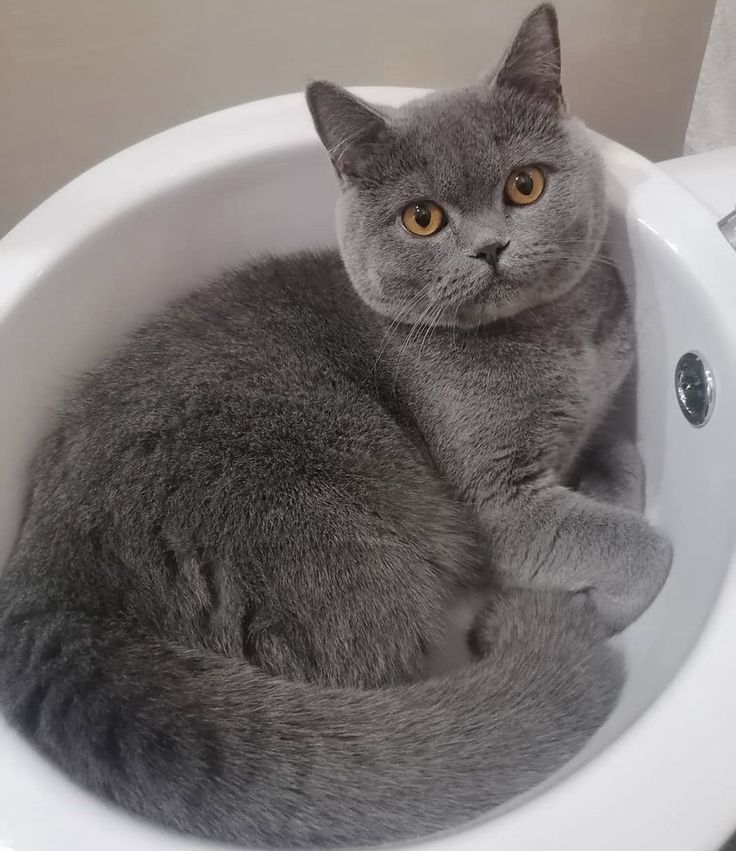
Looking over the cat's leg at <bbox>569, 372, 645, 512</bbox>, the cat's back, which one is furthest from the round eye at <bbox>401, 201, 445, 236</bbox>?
the cat's leg at <bbox>569, 372, 645, 512</bbox>

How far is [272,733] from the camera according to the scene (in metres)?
0.74

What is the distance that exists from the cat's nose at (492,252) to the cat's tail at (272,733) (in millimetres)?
465

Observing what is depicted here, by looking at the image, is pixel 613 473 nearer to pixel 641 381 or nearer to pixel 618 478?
pixel 618 478

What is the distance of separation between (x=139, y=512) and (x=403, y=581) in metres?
0.34

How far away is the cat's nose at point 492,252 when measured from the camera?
88cm

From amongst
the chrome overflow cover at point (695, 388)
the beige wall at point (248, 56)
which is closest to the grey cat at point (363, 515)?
the chrome overflow cover at point (695, 388)

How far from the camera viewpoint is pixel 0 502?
0.99 m

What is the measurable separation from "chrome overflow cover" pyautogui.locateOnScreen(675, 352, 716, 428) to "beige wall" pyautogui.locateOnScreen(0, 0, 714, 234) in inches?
26.8

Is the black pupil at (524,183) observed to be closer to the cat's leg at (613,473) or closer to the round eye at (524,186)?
the round eye at (524,186)

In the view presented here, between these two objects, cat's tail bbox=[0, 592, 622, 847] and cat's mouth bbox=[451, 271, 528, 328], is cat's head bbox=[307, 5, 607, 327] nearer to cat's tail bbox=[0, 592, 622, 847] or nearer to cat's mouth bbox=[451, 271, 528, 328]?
cat's mouth bbox=[451, 271, 528, 328]

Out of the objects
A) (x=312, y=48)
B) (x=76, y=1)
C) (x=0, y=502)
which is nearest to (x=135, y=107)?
(x=76, y=1)

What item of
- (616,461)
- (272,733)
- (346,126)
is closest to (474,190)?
(346,126)

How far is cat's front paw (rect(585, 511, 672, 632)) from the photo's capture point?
100 cm

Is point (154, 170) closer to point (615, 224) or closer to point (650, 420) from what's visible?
point (615, 224)
